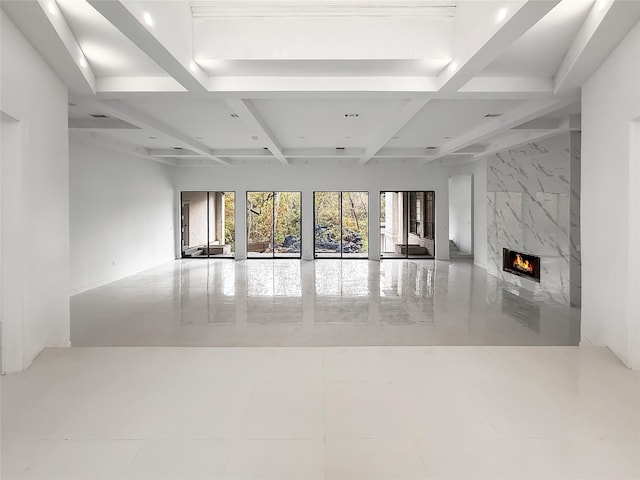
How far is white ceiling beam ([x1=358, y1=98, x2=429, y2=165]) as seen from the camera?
660cm

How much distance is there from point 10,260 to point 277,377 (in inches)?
110

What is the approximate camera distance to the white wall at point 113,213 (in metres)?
9.59

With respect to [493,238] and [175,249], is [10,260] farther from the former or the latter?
[175,249]

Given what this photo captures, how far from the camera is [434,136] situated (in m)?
10.5

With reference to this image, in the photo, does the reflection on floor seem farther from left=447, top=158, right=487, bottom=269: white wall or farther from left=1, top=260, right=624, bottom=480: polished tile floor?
left=447, top=158, right=487, bottom=269: white wall

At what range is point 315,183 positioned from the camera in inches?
622

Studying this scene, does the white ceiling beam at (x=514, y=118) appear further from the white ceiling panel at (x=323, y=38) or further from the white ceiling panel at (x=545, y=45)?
the white ceiling panel at (x=323, y=38)

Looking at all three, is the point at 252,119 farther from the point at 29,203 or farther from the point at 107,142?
the point at 107,142

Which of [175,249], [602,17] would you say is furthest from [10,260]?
[175,249]

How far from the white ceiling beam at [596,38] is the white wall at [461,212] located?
1096 centimetres

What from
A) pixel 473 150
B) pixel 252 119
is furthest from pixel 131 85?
pixel 473 150

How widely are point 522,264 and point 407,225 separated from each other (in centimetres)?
695

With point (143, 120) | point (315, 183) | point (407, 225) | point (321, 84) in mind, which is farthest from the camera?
point (407, 225)

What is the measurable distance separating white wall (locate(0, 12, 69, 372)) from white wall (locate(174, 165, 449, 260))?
10864 millimetres
